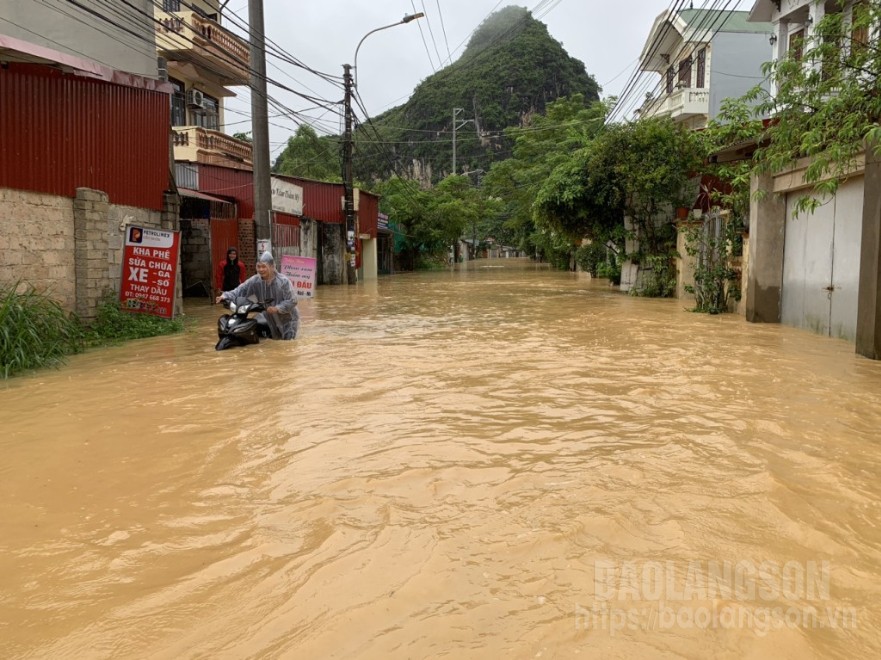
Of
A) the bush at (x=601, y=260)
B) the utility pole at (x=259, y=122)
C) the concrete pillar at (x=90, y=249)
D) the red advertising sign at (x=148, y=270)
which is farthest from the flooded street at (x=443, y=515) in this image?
the bush at (x=601, y=260)

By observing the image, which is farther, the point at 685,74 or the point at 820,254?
the point at 685,74

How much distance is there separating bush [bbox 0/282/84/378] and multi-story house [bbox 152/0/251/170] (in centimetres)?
1456

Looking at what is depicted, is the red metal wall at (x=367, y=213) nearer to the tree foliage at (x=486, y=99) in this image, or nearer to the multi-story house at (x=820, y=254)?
the multi-story house at (x=820, y=254)

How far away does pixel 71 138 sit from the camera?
10.8 metres

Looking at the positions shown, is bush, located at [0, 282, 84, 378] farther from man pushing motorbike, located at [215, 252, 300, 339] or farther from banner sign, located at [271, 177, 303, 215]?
banner sign, located at [271, 177, 303, 215]

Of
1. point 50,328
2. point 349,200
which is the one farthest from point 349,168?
point 50,328

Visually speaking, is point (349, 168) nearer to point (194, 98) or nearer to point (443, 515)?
point (194, 98)

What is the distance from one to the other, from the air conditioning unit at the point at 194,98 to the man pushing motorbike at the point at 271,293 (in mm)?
16804

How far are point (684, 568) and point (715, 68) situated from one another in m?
29.4

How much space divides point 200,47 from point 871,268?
19.3m

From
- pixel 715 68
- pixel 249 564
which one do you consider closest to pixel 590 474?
pixel 249 564

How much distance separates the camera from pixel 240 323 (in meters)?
10.3

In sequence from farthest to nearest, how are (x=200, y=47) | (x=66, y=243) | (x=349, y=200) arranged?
(x=349, y=200)
(x=200, y=47)
(x=66, y=243)

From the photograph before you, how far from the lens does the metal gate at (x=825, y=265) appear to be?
10570mm
